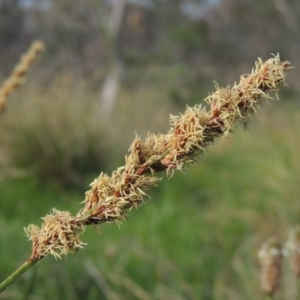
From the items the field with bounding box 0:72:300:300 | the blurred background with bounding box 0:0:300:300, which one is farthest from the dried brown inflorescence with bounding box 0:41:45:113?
the field with bounding box 0:72:300:300

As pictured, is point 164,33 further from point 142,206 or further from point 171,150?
point 171,150

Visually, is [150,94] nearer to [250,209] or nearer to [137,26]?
[250,209]

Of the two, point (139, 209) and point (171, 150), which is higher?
point (139, 209)

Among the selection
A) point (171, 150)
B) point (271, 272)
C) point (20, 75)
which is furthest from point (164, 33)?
point (171, 150)

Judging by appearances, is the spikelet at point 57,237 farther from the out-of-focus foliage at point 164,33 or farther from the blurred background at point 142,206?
the out-of-focus foliage at point 164,33

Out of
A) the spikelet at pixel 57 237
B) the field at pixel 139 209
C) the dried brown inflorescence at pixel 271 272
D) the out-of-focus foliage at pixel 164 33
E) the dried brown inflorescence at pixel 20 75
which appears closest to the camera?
the spikelet at pixel 57 237

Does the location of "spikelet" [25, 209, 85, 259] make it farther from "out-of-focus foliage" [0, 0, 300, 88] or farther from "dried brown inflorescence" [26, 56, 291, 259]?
"out-of-focus foliage" [0, 0, 300, 88]

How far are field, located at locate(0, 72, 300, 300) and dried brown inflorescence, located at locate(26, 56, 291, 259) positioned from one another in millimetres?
801

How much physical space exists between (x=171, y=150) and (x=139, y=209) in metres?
3.57

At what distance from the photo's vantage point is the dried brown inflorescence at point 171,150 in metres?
0.41

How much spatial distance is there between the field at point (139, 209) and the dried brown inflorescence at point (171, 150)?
2.63 feet

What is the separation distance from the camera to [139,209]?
3.96 m

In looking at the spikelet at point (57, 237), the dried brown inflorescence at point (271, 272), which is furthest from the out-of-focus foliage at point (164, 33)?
the spikelet at point (57, 237)

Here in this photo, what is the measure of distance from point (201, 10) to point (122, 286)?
18.9 metres
